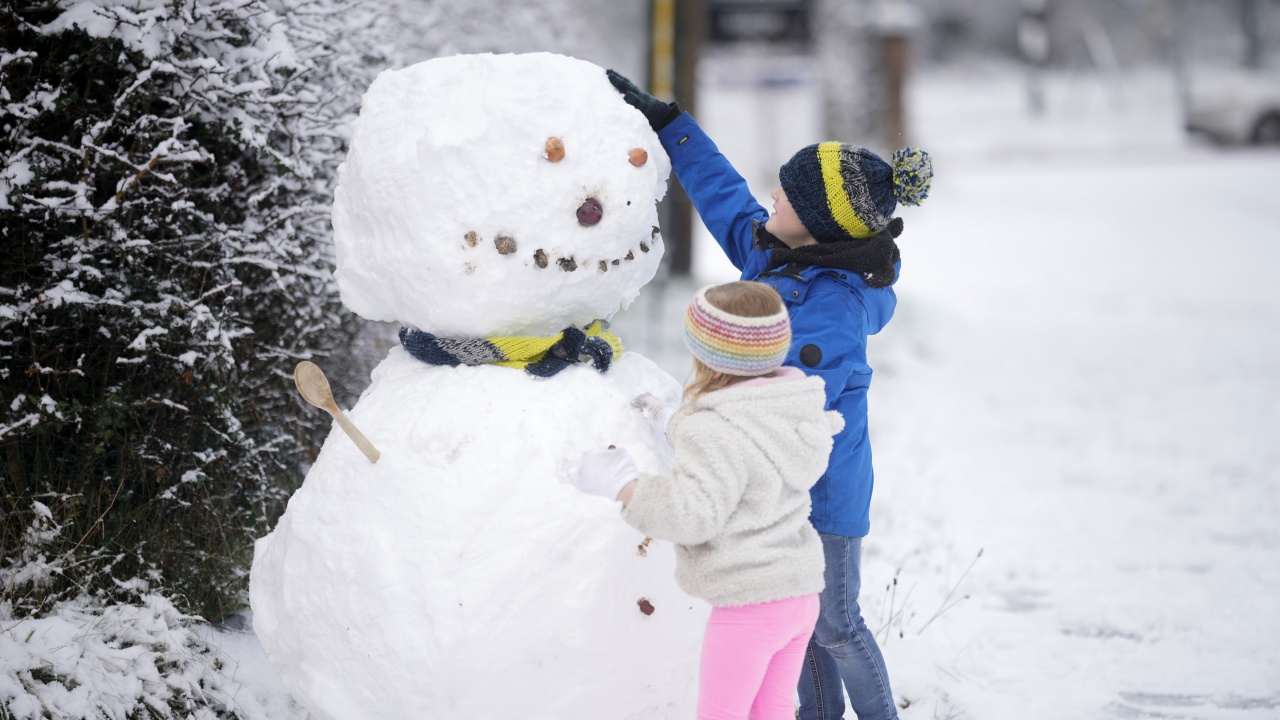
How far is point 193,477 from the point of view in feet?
11.3

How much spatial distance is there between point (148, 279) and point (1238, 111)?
2301 cm

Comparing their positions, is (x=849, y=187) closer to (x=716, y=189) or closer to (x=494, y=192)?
(x=716, y=189)

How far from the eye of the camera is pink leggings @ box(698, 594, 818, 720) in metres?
2.39

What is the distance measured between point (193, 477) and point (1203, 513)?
501 centimetres

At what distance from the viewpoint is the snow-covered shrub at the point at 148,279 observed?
3178 mm

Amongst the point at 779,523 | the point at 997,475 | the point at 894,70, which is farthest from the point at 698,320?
the point at 894,70

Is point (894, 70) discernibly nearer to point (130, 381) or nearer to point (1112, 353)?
point (1112, 353)

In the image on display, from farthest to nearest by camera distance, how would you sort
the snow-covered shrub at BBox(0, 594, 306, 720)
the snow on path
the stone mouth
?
the snow on path
the snow-covered shrub at BBox(0, 594, 306, 720)
the stone mouth

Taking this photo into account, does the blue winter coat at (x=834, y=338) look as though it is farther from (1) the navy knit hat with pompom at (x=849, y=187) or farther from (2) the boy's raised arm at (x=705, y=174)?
(1) the navy knit hat with pompom at (x=849, y=187)

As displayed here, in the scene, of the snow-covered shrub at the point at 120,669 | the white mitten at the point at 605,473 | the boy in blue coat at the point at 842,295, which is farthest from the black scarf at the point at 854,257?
the snow-covered shrub at the point at 120,669

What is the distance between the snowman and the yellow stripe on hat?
18.8 inches

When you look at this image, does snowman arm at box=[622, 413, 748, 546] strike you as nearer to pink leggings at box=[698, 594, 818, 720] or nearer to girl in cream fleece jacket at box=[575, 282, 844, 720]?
girl in cream fleece jacket at box=[575, 282, 844, 720]

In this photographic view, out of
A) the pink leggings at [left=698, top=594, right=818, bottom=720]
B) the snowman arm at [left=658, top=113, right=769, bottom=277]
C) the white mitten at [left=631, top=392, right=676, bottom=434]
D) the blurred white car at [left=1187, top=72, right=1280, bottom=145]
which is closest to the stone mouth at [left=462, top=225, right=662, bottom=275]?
the white mitten at [left=631, top=392, right=676, bottom=434]

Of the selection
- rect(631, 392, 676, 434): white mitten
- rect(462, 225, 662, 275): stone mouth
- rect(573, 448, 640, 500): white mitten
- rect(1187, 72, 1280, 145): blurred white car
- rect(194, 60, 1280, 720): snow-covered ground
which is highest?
rect(462, 225, 662, 275): stone mouth
